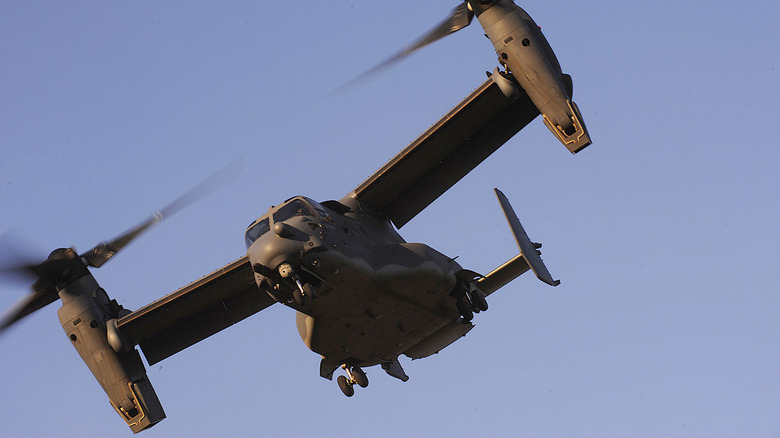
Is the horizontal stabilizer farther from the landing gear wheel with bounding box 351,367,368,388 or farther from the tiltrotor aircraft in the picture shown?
the landing gear wheel with bounding box 351,367,368,388

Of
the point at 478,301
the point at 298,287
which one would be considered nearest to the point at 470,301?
the point at 478,301

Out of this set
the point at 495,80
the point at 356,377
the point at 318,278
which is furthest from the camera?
the point at 356,377

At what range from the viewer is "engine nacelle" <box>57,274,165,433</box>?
2956 cm

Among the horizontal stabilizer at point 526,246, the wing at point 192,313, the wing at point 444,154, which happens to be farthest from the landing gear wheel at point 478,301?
the wing at point 192,313

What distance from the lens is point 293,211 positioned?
26188 mm

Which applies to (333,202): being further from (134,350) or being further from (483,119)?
(134,350)

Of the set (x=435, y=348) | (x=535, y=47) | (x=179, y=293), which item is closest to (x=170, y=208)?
(x=179, y=293)

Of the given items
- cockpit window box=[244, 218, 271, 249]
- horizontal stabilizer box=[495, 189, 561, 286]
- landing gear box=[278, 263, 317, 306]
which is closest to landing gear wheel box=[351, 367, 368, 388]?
landing gear box=[278, 263, 317, 306]

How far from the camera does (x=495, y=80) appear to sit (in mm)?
27312

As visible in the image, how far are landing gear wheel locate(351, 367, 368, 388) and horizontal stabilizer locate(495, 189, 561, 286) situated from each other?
5.44 metres

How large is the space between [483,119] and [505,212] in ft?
8.09

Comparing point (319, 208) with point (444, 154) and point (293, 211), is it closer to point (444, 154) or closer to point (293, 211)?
point (293, 211)

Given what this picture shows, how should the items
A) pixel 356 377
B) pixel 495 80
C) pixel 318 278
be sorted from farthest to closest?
pixel 356 377, pixel 495 80, pixel 318 278

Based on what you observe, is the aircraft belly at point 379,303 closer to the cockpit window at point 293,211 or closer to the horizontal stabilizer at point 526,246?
the cockpit window at point 293,211
